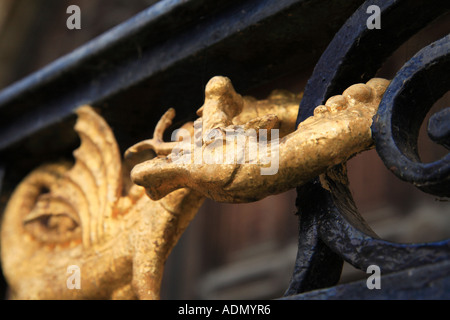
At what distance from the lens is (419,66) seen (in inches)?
25.2

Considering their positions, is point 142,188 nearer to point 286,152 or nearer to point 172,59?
point 172,59

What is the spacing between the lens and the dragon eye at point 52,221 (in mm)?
1054

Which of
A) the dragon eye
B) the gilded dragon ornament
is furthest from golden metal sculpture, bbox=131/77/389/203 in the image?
the dragon eye

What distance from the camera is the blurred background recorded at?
2.11m

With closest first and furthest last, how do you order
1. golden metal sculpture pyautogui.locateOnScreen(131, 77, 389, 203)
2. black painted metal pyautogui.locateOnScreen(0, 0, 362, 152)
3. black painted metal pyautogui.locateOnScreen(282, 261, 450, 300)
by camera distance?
1. black painted metal pyautogui.locateOnScreen(282, 261, 450, 300)
2. golden metal sculpture pyautogui.locateOnScreen(131, 77, 389, 203)
3. black painted metal pyautogui.locateOnScreen(0, 0, 362, 152)

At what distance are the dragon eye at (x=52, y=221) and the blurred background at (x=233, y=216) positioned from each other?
1.00m

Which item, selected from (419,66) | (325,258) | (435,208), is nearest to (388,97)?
Result: (419,66)

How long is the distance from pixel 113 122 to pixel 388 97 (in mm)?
515

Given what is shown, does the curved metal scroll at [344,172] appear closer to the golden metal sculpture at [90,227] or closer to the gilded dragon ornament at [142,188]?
the gilded dragon ornament at [142,188]

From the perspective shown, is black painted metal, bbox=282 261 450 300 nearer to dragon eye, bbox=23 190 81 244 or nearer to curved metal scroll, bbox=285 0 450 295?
curved metal scroll, bbox=285 0 450 295

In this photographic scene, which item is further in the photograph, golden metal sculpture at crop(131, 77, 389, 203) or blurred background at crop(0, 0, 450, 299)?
blurred background at crop(0, 0, 450, 299)

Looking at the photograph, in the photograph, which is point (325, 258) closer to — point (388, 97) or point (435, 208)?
point (388, 97)

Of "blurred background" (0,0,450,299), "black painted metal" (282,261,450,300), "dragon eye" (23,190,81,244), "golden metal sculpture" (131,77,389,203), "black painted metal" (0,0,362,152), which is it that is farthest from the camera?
"blurred background" (0,0,450,299)

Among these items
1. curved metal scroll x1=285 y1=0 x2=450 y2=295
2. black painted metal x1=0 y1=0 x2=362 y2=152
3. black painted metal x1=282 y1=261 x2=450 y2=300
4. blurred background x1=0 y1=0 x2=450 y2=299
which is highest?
blurred background x1=0 y1=0 x2=450 y2=299
